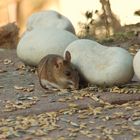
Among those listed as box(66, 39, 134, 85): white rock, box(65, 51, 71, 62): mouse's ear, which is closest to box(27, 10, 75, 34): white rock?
box(66, 39, 134, 85): white rock

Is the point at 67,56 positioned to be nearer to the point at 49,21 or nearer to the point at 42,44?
the point at 42,44

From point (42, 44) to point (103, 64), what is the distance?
4.05 ft

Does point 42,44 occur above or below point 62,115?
above

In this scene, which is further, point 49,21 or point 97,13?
point 97,13

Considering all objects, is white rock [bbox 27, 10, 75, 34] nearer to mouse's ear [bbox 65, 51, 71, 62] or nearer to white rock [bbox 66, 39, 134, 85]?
white rock [bbox 66, 39, 134, 85]

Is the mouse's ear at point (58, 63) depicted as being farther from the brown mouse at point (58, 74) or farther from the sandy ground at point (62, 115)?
the sandy ground at point (62, 115)

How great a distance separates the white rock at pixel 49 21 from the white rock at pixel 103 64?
5.40 feet

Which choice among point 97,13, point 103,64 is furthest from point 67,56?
point 97,13

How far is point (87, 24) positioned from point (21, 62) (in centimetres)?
320

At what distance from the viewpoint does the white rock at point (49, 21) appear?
8.37 meters

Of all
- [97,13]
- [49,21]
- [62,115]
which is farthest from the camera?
[97,13]

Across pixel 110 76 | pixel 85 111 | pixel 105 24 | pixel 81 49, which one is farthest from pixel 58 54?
pixel 105 24

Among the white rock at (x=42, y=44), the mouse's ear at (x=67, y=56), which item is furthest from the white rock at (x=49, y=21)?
the mouse's ear at (x=67, y=56)

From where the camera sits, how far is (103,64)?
21.1 feet
